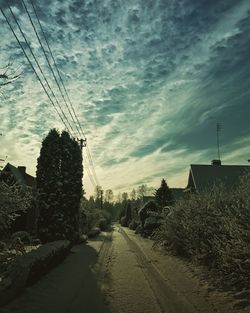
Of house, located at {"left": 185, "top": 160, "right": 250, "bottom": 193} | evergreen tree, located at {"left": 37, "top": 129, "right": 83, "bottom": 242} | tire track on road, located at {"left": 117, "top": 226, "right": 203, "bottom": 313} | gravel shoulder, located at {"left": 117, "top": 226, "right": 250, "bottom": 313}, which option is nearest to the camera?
tire track on road, located at {"left": 117, "top": 226, "right": 203, "bottom": 313}

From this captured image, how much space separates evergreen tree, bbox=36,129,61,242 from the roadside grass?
7.86 m

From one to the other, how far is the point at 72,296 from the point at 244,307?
402 cm

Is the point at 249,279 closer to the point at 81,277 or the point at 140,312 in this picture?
the point at 140,312

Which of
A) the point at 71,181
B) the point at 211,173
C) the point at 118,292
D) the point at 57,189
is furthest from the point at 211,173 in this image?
the point at 118,292

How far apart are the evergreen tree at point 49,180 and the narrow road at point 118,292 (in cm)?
1002

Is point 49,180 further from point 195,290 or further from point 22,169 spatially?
point 195,290

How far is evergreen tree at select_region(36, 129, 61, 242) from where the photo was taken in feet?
86.6

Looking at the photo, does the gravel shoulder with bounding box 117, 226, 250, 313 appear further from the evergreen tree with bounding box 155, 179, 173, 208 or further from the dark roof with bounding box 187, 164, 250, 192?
the evergreen tree with bounding box 155, 179, 173, 208

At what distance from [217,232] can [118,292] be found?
4508mm

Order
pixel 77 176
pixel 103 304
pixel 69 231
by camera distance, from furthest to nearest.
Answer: pixel 77 176, pixel 69 231, pixel 103 304

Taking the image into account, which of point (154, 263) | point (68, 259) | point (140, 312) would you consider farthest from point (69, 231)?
point (140, 312)

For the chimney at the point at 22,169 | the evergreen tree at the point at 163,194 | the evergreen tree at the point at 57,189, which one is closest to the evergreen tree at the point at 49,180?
the evergreen tree at the point at 57,189

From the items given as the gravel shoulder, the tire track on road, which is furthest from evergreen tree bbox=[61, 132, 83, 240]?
the tire track on road

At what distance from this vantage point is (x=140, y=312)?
878 cm
